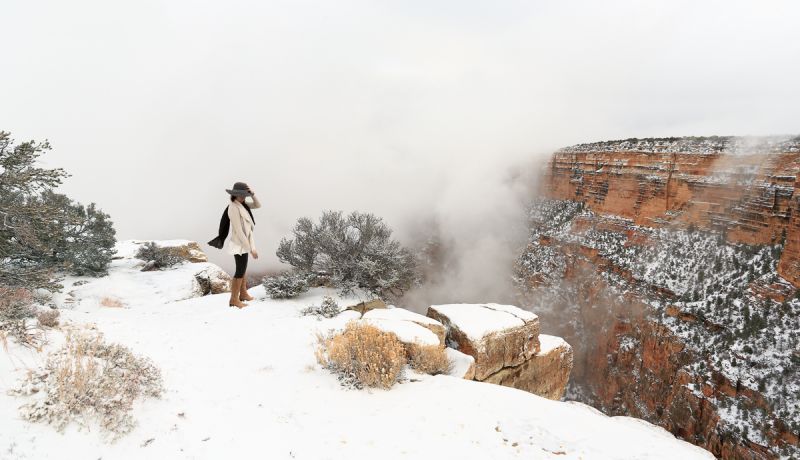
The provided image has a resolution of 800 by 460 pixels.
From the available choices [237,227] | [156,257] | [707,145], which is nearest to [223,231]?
[237,227]

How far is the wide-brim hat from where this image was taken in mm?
6637

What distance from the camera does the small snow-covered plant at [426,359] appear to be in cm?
608

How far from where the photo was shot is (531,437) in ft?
14.1

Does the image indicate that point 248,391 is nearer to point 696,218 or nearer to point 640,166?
point 696,218

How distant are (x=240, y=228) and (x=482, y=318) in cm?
609

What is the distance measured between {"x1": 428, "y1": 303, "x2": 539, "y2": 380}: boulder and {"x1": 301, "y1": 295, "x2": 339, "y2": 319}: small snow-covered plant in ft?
8.31

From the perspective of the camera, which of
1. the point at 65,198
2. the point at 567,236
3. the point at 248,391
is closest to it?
the point at 248,391

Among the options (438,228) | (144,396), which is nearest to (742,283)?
(144,396)

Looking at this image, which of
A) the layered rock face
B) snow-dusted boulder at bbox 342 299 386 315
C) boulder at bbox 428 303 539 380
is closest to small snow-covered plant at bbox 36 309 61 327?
snow-dusted boulder at bbox 342 299 386 315

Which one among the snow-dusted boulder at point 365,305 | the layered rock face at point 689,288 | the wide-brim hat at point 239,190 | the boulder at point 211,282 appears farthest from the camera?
the layered rock face at point 689,288

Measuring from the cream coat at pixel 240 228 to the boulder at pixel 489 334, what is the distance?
4899mm

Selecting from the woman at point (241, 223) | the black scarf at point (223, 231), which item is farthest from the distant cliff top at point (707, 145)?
the black scarf at point (223, 231)

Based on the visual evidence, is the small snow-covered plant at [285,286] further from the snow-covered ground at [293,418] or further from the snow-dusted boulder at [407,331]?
the snow-dusted boulder at [407,331]

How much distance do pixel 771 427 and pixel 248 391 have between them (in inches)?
1157
